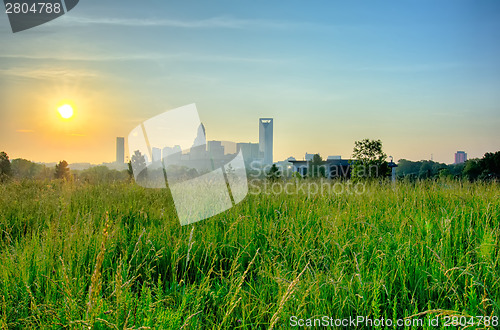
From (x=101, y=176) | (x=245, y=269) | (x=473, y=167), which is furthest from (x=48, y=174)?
(x=473, y=167)

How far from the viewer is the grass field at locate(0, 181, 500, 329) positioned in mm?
1850

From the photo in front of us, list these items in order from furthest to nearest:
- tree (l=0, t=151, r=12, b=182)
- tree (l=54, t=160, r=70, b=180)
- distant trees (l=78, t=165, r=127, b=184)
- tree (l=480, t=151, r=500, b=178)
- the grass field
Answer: tree (l=480, t=151, r=500, b=178) < tree (l=0, t=151, r=12, b=182) < distant trees (l=78, t=165, r=127, b=184) < tree (l=54, t=160, r=70, b=180) < the grass field

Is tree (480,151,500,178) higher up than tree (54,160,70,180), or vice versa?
tree (480,151,500,178)

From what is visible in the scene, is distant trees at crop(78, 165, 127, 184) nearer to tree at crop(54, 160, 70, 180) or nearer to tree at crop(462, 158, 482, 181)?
tree at crop(54, 160, 70, 180)

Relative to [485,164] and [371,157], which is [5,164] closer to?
[371,157]

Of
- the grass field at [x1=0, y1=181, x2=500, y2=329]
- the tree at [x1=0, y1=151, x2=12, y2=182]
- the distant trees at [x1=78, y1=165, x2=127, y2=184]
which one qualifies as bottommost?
the grass field at [x1=0, y1=181, x2=500, y2=329]

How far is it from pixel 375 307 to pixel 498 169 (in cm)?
2274

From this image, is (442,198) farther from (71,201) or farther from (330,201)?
(71,201)

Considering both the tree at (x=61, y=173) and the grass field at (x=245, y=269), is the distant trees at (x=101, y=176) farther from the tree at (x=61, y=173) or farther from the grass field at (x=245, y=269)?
the grass field at (x=245, y=269)

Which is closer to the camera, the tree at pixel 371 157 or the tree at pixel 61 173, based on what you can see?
the tree at pixel 61 173

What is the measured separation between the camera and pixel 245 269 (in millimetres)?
3039

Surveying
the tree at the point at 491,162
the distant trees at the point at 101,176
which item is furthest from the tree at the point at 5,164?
the tree at the point at 491,162

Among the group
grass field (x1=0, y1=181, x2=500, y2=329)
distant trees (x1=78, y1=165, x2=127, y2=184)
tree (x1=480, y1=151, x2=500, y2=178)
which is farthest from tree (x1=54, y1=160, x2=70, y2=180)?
tree (x1=480, y1=151, x2=500, y2=178)

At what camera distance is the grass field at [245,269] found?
1.85m
